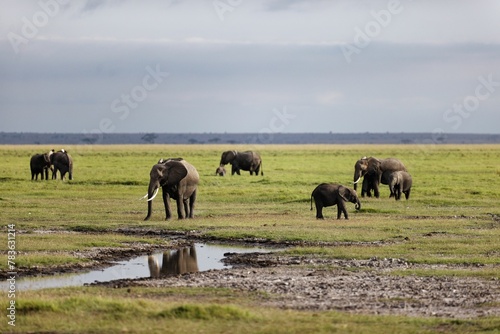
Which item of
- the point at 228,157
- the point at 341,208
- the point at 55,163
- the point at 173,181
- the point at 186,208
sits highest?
the point at 228,157

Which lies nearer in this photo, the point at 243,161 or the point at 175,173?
the point at 175,173

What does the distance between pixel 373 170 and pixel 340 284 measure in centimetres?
2223

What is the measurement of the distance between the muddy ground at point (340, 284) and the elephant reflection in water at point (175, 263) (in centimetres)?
82

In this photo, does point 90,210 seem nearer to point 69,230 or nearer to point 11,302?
point 69,230

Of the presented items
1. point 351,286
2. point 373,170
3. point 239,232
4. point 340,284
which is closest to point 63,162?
point 373,170

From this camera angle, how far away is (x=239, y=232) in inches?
962

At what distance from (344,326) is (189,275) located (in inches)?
220

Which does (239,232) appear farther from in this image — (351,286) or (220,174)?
(220,174)

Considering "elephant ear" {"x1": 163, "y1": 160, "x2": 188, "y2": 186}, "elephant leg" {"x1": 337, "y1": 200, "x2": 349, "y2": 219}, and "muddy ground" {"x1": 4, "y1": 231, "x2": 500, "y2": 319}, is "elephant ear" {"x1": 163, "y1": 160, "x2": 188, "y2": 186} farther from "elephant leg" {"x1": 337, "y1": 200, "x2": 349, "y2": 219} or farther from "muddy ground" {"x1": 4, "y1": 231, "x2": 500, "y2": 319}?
"muddy ground" {"x1": 4, "y1": 231, "x2": 500, "y2": 319}

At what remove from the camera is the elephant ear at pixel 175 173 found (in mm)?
28453

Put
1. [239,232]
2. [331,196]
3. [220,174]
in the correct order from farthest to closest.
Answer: [220,174]
[331,196]
[239,232]

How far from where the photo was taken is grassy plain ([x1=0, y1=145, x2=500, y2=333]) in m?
12.9

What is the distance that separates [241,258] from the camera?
20172mm
